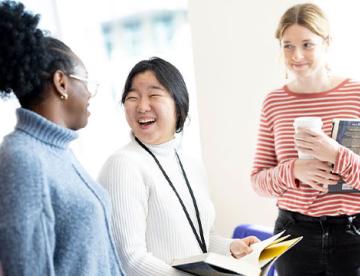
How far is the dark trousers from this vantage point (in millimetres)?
1297

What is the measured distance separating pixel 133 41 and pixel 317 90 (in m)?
1.84

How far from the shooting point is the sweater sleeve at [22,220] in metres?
0.69

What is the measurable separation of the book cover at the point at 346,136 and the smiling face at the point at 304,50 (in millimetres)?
256

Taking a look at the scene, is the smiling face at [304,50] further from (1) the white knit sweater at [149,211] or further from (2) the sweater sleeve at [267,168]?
(1) the white knit sweater at [149,211]

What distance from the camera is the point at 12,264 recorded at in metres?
0.69

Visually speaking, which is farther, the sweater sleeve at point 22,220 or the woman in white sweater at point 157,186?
the woman in white sweater at point 157,186

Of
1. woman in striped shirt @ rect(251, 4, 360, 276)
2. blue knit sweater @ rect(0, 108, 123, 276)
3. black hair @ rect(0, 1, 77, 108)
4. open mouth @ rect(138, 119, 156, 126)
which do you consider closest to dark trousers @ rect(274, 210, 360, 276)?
woman in striped shirt @ rect(251, 4, 360, 276)

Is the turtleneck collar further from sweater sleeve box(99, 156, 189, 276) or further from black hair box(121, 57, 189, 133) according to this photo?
black hair box(121, 57, 189, 133)

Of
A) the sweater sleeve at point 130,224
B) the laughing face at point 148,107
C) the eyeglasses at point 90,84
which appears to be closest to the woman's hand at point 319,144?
the laughing face at point 148,107

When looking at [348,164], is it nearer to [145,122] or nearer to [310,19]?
[310,19]

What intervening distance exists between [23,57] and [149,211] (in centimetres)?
55

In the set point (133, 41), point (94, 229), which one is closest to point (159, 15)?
point (133, 41)

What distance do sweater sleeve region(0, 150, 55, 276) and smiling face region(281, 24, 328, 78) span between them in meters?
0.99

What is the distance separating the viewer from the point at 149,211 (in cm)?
110
